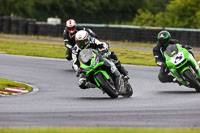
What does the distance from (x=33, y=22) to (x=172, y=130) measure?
30.1m

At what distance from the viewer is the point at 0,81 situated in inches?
591

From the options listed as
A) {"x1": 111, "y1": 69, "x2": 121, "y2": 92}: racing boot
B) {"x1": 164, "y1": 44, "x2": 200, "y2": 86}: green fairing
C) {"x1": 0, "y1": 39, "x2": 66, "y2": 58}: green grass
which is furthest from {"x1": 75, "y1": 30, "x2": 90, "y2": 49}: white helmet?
{"x1": 0, "y1": 39, "x2": 66, "y2": 58}: green grass

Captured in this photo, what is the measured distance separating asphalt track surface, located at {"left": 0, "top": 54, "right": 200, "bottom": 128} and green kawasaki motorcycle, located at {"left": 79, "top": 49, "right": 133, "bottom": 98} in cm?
25

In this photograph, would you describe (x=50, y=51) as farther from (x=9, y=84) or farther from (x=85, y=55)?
(x=85, y=55)

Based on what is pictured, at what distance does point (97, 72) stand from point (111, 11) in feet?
220

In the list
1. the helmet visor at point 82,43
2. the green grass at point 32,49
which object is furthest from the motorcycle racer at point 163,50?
the green grass at point 32,49

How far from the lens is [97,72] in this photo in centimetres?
1175

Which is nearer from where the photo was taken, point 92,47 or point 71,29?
point 92,47

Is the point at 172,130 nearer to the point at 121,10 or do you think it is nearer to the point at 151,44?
the point at 151,44

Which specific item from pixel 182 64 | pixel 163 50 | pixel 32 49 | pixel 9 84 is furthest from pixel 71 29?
pixel 32 49

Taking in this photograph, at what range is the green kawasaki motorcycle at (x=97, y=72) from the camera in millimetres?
11727

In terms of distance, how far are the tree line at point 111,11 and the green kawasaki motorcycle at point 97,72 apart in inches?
1589

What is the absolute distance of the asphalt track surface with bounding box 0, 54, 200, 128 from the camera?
8.75m

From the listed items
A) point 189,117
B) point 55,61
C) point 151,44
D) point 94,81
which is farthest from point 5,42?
point 189,117
